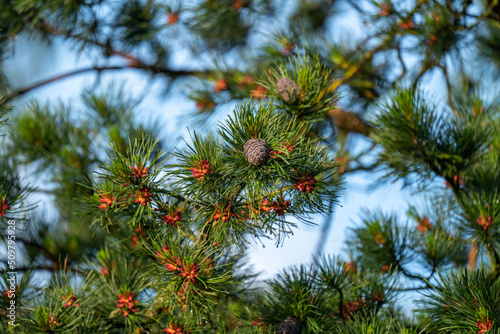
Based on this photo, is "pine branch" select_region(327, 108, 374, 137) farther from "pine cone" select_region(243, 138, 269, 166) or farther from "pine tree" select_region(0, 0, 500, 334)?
"pine cone" select_region(243, 138, 269, 166)

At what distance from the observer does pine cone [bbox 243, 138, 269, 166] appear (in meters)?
0.48

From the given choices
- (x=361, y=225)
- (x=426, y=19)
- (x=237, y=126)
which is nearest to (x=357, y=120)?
(x=426, y=19)

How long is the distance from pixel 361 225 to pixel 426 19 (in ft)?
1.34

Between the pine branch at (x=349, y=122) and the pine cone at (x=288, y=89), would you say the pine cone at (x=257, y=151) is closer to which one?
the pine cone at (x=288, y=89)

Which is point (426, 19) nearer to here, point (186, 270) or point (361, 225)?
point (361, 225)

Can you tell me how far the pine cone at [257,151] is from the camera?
0.48 m

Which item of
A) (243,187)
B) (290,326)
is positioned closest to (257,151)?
(243,187)

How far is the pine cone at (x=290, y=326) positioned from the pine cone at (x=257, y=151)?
22 cm

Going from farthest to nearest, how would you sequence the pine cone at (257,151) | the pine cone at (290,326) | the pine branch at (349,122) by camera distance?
the pine branch at (349,122), the pine cone at (290,326), the pine cone at (257,151)

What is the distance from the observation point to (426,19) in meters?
0.94

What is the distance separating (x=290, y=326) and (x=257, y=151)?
0.24 meters

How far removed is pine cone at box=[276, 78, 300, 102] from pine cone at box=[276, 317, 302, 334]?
26 centimetres

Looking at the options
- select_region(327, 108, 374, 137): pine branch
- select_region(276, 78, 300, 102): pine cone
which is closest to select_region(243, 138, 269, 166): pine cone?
select_region(276, 78, 300, 102): pine cone

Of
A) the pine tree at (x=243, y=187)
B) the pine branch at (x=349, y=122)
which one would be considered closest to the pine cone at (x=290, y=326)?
the pine tree at (x=243, y=187)
